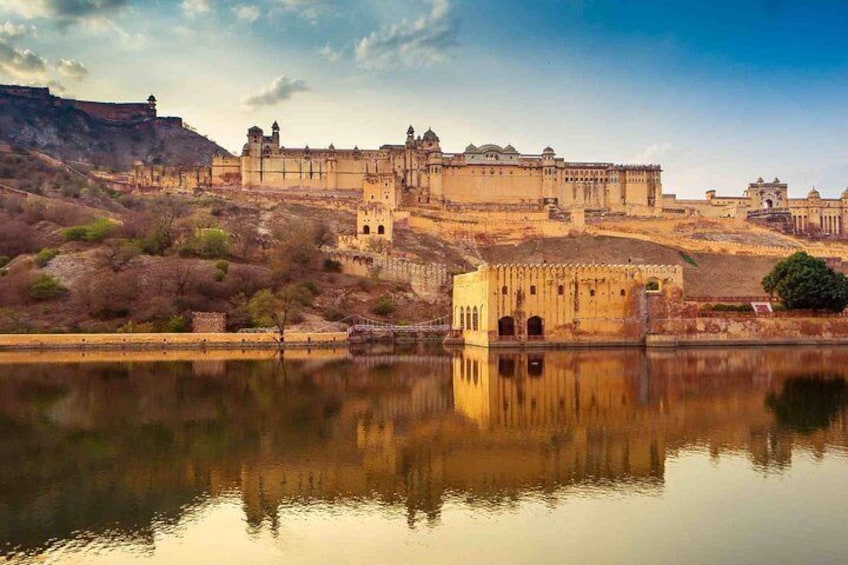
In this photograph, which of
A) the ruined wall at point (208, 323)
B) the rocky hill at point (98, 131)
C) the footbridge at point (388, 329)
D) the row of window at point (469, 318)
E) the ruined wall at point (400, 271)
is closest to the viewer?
the row of window at point (469, 318)

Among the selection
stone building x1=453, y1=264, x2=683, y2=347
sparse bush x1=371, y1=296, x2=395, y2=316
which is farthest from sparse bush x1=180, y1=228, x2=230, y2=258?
stone building x1=453, y1=264, x2=683, y2=347

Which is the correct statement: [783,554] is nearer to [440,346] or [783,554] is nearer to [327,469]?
[327,469]

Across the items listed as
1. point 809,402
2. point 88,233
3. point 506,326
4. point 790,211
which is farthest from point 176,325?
point 790,211

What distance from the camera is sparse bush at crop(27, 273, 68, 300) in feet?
130

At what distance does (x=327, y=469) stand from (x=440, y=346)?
25.4 metres

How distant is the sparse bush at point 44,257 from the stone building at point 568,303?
25.6 metres

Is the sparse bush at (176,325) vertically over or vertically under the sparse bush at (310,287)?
under

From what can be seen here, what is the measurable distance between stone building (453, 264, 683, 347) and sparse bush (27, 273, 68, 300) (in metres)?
22.4

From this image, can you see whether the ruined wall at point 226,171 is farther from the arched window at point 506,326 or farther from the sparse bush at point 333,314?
the arched window at point 506,326

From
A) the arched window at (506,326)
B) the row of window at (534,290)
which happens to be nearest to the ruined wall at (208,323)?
the arched window at (506,326)

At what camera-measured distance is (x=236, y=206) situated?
63.0 meters

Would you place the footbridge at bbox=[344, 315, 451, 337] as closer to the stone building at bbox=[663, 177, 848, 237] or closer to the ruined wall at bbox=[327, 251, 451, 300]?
the ruined wall at bbox=[327, 251, 451, 300]

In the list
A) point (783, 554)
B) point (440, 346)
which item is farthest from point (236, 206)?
point (783, 554)

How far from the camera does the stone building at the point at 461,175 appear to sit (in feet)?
235
